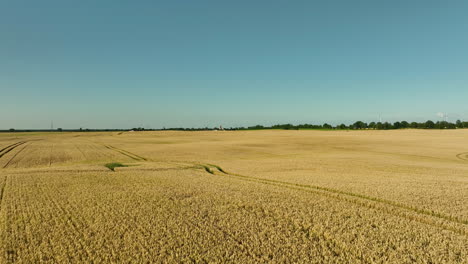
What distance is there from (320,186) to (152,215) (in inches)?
370

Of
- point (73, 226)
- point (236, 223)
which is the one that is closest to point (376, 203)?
point (236, 223)

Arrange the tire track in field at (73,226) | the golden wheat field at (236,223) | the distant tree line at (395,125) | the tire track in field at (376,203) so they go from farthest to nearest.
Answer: the distant tree line at (395,125) → the tire track in field at (376,203) → the tire track in field at (73,226) → the golden wheat field at (236,223)

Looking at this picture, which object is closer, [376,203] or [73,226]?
[73,226]

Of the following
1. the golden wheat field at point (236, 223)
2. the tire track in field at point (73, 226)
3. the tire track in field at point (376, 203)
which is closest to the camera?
the golden wheat field at point (236, 223)

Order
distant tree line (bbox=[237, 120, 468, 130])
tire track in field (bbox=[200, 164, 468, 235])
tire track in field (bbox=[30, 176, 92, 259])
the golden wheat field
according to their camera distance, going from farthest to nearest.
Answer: distant tree line (bbox=[237, 120, 468, 130]) → tire track in field (bbox=[200, 164, 468, 235]) → tire track in field (bbox=[30, 176, 92, 259]) → the golden wheat field

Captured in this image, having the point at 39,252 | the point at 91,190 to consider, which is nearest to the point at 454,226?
the point at 39,252

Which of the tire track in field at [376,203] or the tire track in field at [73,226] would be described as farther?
Answer: the tire track in field at [376,203]

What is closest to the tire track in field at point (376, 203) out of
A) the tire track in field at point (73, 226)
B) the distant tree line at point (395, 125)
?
the tire track in field at point (73, 226)

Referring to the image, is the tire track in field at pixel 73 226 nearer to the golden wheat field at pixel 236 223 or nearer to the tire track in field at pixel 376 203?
the golden wheat field at pixel 236 223

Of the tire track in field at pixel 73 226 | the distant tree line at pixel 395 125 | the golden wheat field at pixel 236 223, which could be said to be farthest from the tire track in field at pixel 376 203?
the distant tree line at pixel 395 125

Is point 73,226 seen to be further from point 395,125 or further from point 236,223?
point 395,125

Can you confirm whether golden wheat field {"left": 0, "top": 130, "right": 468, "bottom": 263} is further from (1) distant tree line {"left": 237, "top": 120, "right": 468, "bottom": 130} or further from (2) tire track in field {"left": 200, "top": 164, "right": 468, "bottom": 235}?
(1) distant tree line {"left": 237, "top": 120, "right": 468, "bottom": 130}

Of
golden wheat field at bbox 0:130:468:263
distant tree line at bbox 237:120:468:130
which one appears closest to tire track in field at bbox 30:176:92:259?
golden wheat field at bbox 0:130:468:263

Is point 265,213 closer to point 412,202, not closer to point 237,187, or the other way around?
point 237,187
